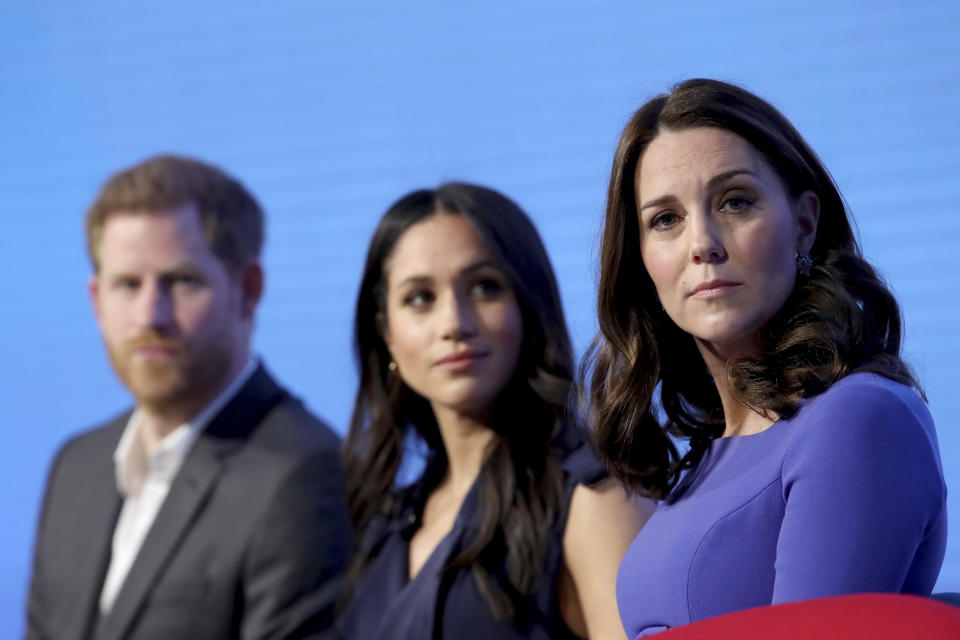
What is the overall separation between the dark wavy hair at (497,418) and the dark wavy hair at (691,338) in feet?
1.66

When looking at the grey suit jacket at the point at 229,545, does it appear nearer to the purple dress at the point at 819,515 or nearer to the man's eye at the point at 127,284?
the man's eye at the point at 127,284

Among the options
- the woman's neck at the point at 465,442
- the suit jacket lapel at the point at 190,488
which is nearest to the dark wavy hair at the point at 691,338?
the woman's neck at the point at 465,442

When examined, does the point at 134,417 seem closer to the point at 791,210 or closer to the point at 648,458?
the point at 648,458

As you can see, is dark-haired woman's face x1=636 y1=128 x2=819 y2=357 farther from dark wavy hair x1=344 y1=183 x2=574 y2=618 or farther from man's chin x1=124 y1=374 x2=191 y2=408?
man's chin x1=124 y1=374 x2=191 y2=408

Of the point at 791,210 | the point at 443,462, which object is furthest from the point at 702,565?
the point at 443,462

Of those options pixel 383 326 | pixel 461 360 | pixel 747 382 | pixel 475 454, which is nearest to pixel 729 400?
pixel 747 382

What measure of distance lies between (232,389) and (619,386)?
1.40 metres

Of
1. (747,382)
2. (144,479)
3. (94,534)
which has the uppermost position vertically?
(747,382)

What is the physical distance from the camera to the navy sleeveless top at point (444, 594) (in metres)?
1.99

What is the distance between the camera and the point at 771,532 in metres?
1.24

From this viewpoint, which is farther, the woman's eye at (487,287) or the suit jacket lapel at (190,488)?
the suit jacket lapel at (190,488)

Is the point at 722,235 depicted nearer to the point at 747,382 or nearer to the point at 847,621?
the point at 747,382

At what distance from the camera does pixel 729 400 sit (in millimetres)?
1465

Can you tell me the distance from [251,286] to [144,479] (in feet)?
1.67
